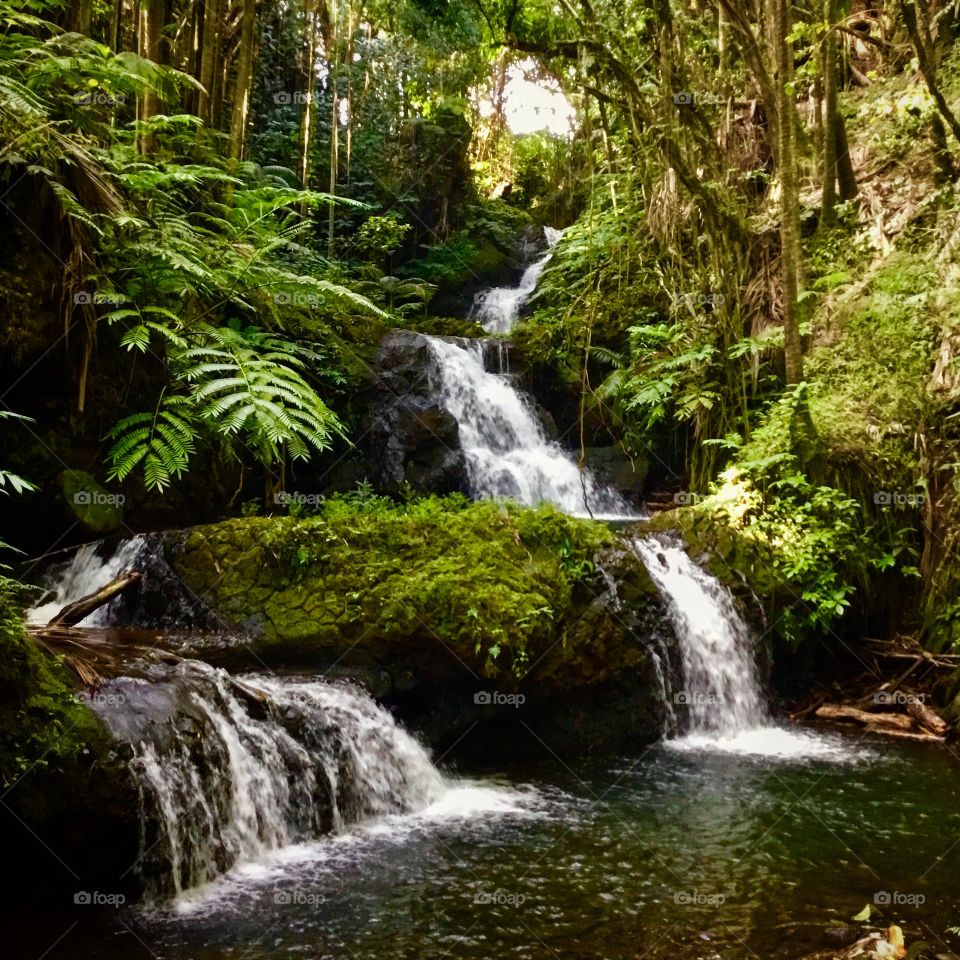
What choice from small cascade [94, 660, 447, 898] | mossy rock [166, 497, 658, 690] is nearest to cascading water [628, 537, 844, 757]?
mossy rock [166, 497, 658, 690]

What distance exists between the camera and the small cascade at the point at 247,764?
4.45 meters

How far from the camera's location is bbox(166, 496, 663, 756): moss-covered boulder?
6.29 meters

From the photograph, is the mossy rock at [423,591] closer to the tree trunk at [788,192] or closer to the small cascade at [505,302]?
the tree trunk at [788,192]

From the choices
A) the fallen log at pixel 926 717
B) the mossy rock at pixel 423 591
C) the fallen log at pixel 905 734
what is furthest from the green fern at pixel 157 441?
the fallen log at pixel 926 717

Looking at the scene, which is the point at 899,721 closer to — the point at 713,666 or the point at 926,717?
the point at 926,717

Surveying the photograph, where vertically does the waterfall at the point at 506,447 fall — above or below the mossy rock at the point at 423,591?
above

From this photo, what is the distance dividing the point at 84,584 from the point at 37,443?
138cm

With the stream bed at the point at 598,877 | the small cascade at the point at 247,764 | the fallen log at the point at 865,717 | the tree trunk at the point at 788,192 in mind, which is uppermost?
the tree trunk at the point at 788,192

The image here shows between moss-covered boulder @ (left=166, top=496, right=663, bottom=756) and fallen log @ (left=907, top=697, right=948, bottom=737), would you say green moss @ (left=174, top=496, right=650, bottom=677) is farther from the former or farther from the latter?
fallen log @ (left=907, top=697, right=948, bottom=737)

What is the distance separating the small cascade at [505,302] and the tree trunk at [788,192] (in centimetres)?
644

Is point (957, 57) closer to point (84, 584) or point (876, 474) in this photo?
point (876, 474)

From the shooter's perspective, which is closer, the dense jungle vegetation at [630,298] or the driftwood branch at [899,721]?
the dense jungle vegetation at [630,298]

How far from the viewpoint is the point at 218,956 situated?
3.70 metres

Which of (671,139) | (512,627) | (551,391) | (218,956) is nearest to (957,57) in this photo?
(671,139)
